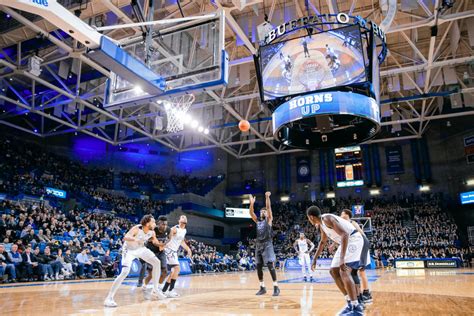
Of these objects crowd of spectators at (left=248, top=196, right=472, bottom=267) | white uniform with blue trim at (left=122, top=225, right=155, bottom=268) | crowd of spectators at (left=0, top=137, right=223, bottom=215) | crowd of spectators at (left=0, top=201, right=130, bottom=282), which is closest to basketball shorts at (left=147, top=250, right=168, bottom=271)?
white uniform with blue trim at (left=122, top=225, right=155, bottom=268)

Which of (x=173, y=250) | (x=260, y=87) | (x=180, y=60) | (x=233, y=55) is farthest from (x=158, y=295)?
(x=233, y=55)

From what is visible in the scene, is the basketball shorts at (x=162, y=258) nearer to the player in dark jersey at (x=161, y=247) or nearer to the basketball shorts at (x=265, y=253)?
the player in dark jersey at (x=161, y=247)

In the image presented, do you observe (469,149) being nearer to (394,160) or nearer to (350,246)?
(394,160)

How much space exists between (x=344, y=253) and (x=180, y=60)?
6.19 m

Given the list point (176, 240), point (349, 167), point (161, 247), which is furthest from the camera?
point (349, 167)

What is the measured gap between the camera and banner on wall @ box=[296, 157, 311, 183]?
3609 centimetres

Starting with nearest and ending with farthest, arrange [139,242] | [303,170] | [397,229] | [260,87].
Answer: [139,242] → [260,87] → [397,229] → [303,170]

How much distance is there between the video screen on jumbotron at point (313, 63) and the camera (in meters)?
8.98

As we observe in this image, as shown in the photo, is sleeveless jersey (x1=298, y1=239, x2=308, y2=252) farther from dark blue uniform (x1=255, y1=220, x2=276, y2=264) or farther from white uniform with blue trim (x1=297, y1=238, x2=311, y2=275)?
dark blue uniform (x1=255, y1=220, x2=276, y2=264)

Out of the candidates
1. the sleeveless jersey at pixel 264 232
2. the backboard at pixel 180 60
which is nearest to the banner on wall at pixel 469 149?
the sleeveless jersey at pixel 264 232

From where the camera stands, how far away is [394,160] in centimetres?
3294

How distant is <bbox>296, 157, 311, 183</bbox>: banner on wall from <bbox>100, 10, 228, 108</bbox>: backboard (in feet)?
93.5

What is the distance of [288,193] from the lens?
3666 centimetres

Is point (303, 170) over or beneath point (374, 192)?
over
